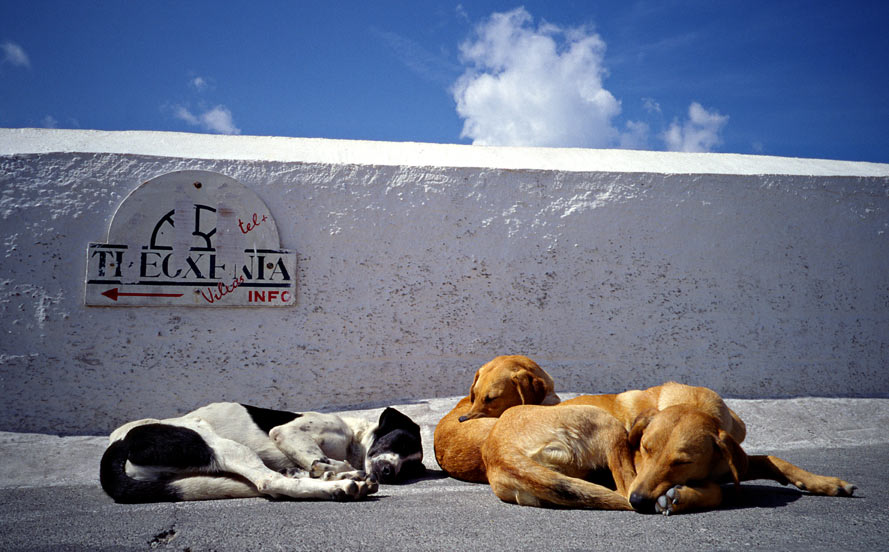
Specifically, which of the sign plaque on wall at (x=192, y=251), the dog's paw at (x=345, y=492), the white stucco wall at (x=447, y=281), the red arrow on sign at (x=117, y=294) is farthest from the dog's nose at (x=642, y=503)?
the red arrow on sign at (x=117, y=294)

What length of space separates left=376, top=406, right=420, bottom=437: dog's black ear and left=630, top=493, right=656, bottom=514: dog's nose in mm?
2333

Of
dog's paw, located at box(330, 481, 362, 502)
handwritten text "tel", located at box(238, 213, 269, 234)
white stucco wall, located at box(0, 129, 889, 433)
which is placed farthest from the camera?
handwritten text "tel", located at box(238, 213, 269, 234)

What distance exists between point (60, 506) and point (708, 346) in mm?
6650

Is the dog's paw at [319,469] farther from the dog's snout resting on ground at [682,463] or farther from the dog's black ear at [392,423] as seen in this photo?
the dog's snout resting on ground at [682,463]

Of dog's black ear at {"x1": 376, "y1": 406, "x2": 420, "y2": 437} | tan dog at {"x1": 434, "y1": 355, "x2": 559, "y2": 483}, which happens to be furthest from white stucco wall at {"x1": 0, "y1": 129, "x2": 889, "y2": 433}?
tan dog at {"x1": 434, "y1": 355, "x2": 559, "y2": 483}

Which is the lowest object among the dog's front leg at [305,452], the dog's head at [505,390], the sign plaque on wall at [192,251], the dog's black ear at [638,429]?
the dog's front leg at [305,452]

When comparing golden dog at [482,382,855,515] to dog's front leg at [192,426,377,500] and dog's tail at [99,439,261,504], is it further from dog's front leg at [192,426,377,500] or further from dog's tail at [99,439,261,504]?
dog's tail at [99,439,261,504]

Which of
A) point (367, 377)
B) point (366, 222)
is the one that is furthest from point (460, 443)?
point (366, 222)

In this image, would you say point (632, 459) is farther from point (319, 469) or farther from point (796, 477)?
point (319, 469)

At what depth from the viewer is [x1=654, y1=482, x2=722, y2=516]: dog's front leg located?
2.84m

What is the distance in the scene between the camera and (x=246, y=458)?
390 centimetres

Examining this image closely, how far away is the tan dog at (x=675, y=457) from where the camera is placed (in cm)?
288

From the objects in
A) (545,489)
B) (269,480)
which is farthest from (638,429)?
(269,480)

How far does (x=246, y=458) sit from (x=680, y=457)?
2760mm
